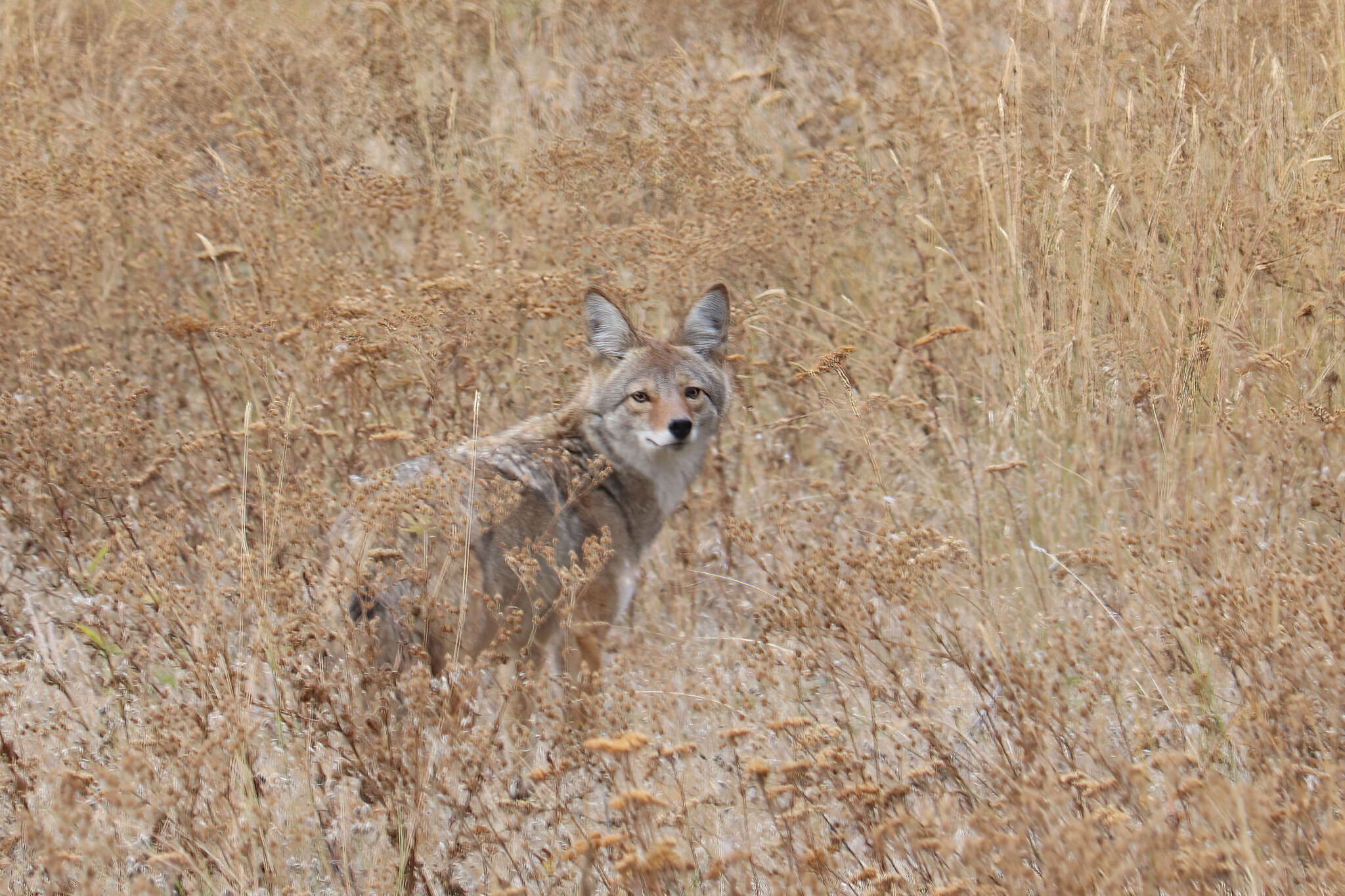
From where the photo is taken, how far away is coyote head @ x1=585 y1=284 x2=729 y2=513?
4695mm

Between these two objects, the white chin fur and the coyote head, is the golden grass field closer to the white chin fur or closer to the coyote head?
the coyote head

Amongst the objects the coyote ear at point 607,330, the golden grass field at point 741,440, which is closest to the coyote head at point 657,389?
the coyote ear at point 607,330

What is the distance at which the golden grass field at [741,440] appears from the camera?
8.80 feet

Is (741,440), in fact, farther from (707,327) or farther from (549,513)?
(549,513)

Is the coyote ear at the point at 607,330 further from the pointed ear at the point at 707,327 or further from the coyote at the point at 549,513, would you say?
the pointed ear at the point at 707,327

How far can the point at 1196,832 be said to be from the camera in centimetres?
229

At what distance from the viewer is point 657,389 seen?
4719mm

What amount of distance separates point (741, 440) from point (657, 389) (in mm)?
728

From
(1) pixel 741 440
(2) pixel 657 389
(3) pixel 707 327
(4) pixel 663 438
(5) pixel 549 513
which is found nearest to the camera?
(5) pixel 549 513

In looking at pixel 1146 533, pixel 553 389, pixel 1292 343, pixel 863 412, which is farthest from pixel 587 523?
pixel 1292 343

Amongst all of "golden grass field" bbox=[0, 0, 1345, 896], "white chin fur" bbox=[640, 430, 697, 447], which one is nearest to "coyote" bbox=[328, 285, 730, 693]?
"white chin fur" bbox=[640, 430, 697, 447]

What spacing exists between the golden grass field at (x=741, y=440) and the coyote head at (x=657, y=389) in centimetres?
22

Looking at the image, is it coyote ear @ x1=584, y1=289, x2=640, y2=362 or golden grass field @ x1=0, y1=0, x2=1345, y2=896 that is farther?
coyote ear @ x1=584, y1=289, x2=640, y2=362

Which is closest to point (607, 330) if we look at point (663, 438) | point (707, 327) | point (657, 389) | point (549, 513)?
point (657, 389)
